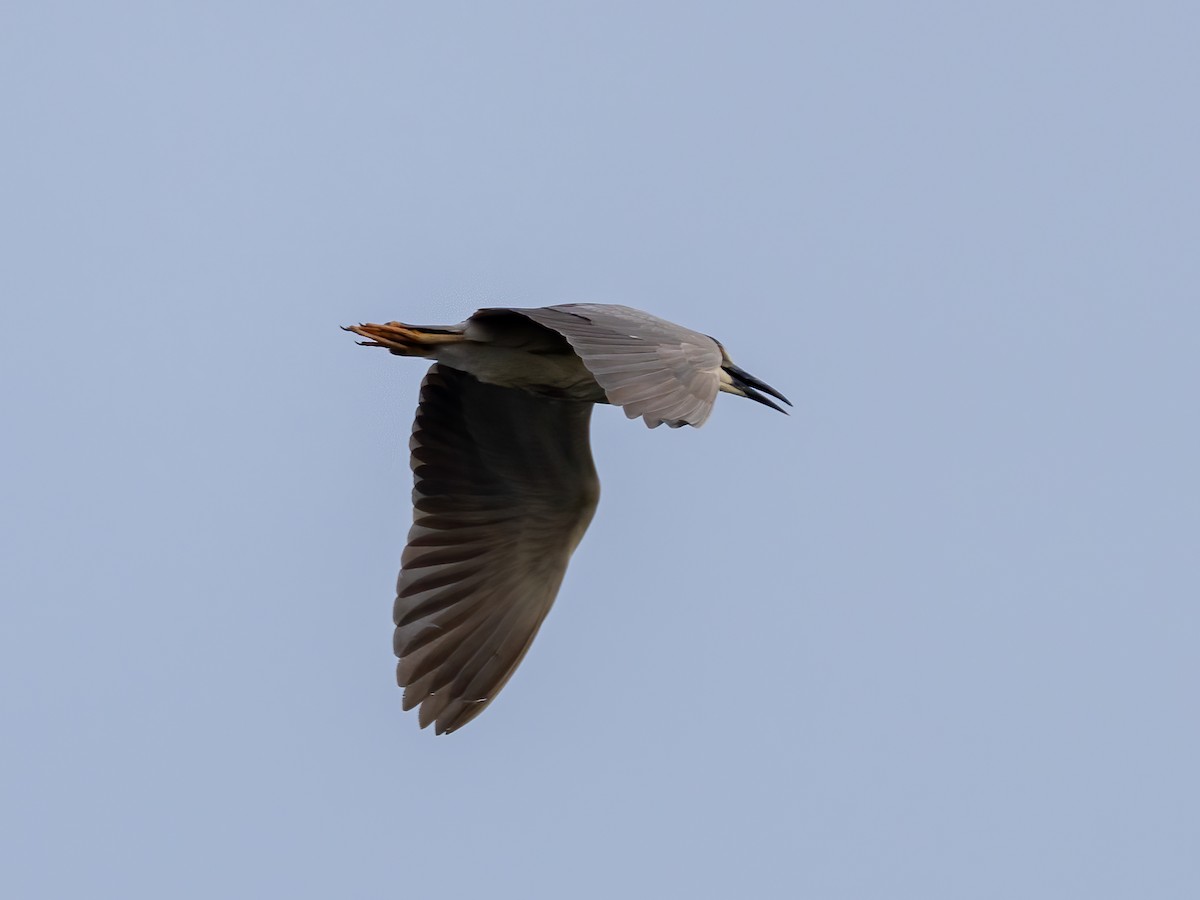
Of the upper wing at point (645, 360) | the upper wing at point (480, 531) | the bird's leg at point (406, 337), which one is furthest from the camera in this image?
the upper wing at point (480, 531)

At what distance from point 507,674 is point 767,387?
2182mm

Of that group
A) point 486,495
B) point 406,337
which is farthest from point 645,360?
point 486,495

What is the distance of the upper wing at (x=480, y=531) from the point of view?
33.7ft

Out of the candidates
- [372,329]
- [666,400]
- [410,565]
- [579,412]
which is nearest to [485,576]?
[410,565]

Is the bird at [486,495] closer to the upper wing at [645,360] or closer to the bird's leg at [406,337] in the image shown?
the bird's leg at [406,337]

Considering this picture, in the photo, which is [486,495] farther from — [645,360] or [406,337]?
[645,360]

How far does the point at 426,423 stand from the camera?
1034 cm

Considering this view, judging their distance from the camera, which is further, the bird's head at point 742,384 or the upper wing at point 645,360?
the bird's head at point 742,384

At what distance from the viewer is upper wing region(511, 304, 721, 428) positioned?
304 inches

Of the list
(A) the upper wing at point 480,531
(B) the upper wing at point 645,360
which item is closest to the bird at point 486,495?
(A) the upper wing at point 480,531

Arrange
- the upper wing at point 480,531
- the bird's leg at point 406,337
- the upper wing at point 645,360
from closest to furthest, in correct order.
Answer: the upper wing at point 645,360
the bird's leg at point 406,337
the upper wing at point 480,531

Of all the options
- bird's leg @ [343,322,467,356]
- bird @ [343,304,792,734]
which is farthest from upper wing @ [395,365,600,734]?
bird's leg @ [343,322,467,356]

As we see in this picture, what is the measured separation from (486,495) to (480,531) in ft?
0.70

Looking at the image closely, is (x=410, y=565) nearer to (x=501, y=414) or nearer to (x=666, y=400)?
(x=501, y=414)
